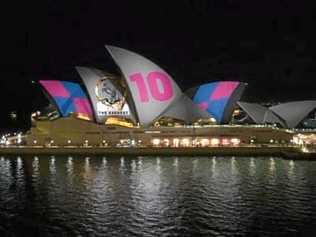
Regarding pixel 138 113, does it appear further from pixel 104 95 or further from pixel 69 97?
pixel 69 97

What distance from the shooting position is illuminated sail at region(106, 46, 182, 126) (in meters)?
69.6

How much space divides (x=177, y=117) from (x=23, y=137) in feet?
65.8

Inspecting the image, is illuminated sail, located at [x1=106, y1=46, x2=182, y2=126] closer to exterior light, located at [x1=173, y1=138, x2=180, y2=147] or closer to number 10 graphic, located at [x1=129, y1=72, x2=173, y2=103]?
number 10 graphic, located at [x1=129, y1=72, x2=173, y2=103]

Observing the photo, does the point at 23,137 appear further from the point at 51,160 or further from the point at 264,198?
the point at 264,198

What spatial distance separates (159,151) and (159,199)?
27.8 m

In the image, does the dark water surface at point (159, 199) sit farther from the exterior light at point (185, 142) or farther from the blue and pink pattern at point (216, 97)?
the blue and pink pattern at point (216, 97)

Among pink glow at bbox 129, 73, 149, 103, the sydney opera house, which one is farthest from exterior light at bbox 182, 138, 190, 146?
pink glow at bbox 129, 73, 149, 103

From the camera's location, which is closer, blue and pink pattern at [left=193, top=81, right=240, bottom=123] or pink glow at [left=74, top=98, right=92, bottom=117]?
blue and pink pattern at [left=193, top=81, right=240, bottom=123]

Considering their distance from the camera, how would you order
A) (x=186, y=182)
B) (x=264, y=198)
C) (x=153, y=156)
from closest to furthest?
1. (x=264, y=198)
2. (x=186, y=182)
3. (x=153, y=156)

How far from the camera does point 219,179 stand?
4462 centimetres

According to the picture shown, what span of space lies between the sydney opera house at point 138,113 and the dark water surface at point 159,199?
1324cm

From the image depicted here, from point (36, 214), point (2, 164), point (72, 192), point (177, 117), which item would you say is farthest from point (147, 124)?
point (36, 214)

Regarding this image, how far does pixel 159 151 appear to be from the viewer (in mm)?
64812

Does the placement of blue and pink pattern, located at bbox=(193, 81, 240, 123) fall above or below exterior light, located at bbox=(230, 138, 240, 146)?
above
